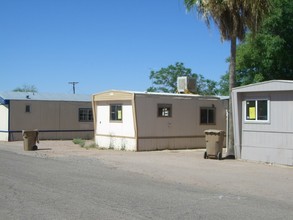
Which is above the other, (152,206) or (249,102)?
(249,102)

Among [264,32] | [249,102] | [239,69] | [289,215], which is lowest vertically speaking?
[289,215]

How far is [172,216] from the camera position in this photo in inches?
321

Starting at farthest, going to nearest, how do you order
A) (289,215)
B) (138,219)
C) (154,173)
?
(154,173) < (289,215) < (138,219)

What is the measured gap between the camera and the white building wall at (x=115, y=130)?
75.6ft

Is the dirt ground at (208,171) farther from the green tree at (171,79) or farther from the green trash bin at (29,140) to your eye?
the green tree at (171,79)

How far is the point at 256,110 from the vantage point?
17672 millimetres

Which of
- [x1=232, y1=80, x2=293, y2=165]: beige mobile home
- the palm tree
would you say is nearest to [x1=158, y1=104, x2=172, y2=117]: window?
the palm tree

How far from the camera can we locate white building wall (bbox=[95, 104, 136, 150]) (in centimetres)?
2305

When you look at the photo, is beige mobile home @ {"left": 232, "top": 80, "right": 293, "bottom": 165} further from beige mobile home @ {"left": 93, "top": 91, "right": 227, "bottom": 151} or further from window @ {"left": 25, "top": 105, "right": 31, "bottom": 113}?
window @ {"left": 25, "top": 105, "right": 31, "bottom": 113}

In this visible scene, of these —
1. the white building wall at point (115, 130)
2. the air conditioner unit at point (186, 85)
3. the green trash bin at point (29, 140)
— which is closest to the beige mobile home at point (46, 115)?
the green trash bin at point (29, 140)

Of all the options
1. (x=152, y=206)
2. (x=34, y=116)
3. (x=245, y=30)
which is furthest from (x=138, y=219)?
(x=34, y=116)

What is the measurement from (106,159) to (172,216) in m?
10.9

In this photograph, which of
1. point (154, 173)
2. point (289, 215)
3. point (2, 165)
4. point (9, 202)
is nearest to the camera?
point (289, 215)

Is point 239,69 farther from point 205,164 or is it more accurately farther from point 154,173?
point 154,173
